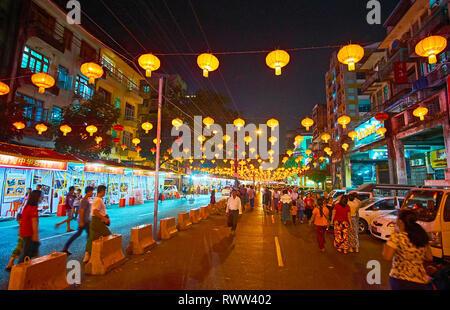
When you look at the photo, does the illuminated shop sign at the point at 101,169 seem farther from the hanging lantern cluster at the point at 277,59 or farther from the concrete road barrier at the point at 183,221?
the hanging lantern cluster at the point at 277,59

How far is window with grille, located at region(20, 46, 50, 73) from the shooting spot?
635 inches

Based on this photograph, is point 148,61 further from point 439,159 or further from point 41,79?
point 439,159

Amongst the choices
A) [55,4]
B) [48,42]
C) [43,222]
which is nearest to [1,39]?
[48,42]

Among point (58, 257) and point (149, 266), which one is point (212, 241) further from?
point (58, 257)

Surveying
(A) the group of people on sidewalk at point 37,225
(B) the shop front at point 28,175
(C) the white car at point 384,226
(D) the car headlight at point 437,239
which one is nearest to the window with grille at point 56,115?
(B) the shop front at point 28,175

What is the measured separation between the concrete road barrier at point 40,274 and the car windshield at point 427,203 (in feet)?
27.7

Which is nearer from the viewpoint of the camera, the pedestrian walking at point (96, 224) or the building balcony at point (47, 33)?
the pedestrian walking at point (96, 224)

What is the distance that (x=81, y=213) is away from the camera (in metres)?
6.33

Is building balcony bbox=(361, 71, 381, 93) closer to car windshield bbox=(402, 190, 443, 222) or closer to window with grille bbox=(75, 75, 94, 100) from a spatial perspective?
car windshield bbox=(402, 190, 443, 222)

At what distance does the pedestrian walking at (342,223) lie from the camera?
6789 millimetres

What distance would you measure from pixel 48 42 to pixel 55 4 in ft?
10.6

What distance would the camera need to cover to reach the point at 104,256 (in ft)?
17.5

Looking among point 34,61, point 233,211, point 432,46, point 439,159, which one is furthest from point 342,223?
point 34,61

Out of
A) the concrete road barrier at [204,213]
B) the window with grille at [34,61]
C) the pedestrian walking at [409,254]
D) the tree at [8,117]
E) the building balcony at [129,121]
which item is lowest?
the concrete road barrier at [204,213]
